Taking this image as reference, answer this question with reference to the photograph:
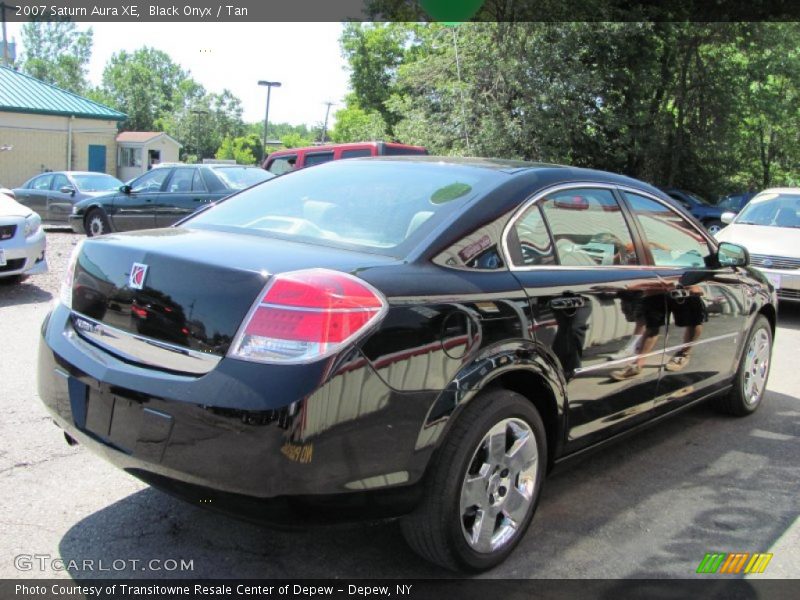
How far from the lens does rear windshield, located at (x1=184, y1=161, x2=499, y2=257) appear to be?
9.72ft

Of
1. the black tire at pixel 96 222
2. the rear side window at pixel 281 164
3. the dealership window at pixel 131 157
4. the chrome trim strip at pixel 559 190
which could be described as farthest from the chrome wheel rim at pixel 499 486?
the dealership window at pixel 131 157

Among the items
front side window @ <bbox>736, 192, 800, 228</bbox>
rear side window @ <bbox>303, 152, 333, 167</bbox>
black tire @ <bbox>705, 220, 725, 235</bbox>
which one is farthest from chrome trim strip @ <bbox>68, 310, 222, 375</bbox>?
black tire @ <bbox>705, 220, 725, 235</bbox>

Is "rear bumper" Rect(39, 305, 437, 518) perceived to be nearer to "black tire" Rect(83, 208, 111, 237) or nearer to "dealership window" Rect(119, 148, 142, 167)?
"black tire" Rect(83, 208, 111, 237)

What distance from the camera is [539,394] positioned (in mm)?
3141

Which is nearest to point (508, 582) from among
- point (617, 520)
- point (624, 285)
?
point (617, 520)

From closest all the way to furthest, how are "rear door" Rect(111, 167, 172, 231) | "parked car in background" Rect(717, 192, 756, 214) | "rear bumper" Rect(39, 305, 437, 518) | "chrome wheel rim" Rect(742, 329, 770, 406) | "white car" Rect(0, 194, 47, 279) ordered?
"rear bumper" Rect(39, 305, 437, 518), "chrome wheel rim" Rect(742, 329, 770, 406), "white car" Rect(0, 194, 47, 279), "rear door" Rect(111, 167, 172, 231), "parked car in background" Rect(717, 192, 756, 214)

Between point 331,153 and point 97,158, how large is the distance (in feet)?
72.9

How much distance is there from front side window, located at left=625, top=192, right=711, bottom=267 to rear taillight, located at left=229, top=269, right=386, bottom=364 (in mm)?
2125

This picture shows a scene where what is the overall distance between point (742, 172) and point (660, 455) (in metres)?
31.8

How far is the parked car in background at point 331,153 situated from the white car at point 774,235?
Result: 5431mm

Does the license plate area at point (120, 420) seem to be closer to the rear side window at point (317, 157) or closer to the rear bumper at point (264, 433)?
the rear bumper at point (264, 433)

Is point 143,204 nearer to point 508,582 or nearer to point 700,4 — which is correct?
point 508,582

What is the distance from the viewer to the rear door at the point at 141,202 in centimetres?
1257

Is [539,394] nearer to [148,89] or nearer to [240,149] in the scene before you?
[240,149]
